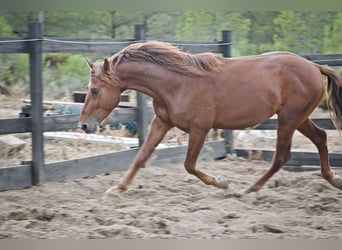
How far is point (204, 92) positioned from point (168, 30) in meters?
0.85

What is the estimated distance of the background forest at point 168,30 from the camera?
3.96 m

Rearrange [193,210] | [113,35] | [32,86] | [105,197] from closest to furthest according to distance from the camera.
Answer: [193,210]
[105,197]
[32,86]
[113,35]

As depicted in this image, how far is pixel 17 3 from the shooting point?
146 inches

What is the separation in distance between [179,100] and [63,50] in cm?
95

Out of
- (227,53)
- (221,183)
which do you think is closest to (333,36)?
(227,53)

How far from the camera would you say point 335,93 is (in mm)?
4109

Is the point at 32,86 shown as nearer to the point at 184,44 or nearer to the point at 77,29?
the point at 77,29

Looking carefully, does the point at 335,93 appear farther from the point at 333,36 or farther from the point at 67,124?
the point at 67,124

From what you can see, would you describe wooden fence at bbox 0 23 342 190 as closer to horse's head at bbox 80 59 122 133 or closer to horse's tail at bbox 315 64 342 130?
horse's head at bbox 80 59 122 133

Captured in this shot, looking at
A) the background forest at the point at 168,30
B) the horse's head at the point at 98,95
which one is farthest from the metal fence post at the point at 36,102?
the horse's head at the point at 98,95

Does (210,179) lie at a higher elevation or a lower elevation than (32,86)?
lower

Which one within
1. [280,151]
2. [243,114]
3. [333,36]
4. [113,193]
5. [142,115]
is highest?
[333,36]

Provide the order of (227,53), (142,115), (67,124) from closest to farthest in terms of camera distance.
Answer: (67,124) < (142,115) < (227,53)

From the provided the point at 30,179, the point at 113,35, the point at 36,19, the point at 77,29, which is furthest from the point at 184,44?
the point at 30,179
